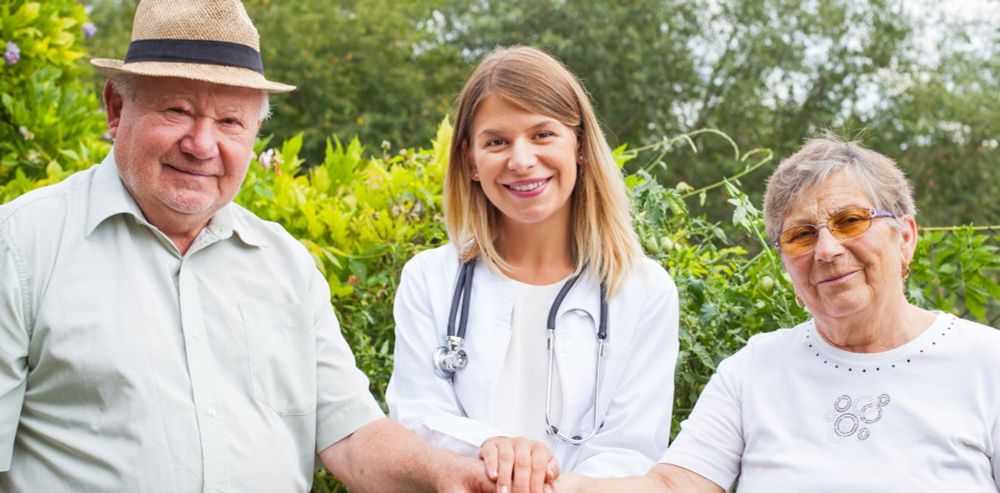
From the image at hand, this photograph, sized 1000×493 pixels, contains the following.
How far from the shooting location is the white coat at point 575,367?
10.1ft

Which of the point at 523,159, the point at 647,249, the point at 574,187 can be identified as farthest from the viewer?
the point at 647,249

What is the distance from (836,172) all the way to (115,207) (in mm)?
1818

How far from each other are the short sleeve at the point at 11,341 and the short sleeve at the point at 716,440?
162cm

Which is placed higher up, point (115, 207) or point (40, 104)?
point (40, 104)

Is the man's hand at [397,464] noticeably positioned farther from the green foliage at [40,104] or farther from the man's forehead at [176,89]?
the green foliage at [40,104]

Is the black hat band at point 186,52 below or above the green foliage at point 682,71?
below

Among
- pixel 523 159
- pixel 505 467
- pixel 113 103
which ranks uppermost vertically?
pixel 523 159

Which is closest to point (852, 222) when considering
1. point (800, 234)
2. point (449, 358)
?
point (800, 234)

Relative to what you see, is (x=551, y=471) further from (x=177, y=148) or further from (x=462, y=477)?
(x=177, y=148)

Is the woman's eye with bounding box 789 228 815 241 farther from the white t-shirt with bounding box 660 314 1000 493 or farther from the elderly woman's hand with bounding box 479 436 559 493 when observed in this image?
the elderly woman's hand with bounding box 479 436 559 493

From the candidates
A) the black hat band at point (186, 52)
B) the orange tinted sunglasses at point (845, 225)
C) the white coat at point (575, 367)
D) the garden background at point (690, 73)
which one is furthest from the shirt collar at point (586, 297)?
the garden background at point (690, 73)

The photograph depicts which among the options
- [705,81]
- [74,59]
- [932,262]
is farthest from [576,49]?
[932,262]

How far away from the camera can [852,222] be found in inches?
108

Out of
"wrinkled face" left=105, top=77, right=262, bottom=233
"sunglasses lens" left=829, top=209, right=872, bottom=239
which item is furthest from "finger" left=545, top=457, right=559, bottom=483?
"wrinkled face" left=105, top=77, right=262, bottom=233
